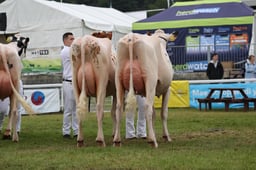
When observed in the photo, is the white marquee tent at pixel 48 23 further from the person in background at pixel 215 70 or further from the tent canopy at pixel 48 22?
the person in background at pixel 215 70

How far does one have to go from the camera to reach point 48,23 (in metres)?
32.3

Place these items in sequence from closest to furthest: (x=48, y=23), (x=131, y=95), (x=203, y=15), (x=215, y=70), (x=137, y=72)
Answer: (x=131, y=95) → (x=137, y=72) → (x=215, y=70) → (x=203, y=15) → (x=48, y=23)

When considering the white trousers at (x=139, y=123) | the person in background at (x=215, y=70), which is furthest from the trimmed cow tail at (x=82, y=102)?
the person in background at (x=215, y=70)

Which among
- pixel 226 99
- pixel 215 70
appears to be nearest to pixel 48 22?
pixel 215 70

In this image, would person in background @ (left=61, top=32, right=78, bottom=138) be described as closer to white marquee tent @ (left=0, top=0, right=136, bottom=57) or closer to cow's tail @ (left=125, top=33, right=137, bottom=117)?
cow's tail @ (left=125, top=33, right=137, bottom=117)

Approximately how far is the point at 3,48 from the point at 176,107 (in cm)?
1080

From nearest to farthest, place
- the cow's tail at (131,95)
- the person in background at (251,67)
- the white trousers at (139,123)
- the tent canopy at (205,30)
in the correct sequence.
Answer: the cow's tail at (131,95)
the white trousers at (139,123)
the person in background at (251,67)
the tent canopy at (205,30)

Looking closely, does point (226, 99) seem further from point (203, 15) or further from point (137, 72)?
point (137, 72)

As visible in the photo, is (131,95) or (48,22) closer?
(131,95)

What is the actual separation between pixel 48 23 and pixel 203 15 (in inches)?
339

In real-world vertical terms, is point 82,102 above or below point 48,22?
below

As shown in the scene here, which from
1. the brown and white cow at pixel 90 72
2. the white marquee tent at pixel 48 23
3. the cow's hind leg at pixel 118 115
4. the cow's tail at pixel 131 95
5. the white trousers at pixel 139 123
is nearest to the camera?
the cow's tail at pixel 131 95

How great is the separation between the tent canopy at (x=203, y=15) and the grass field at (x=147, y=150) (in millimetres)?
11423

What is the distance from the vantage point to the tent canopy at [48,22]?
31188 millimetres
